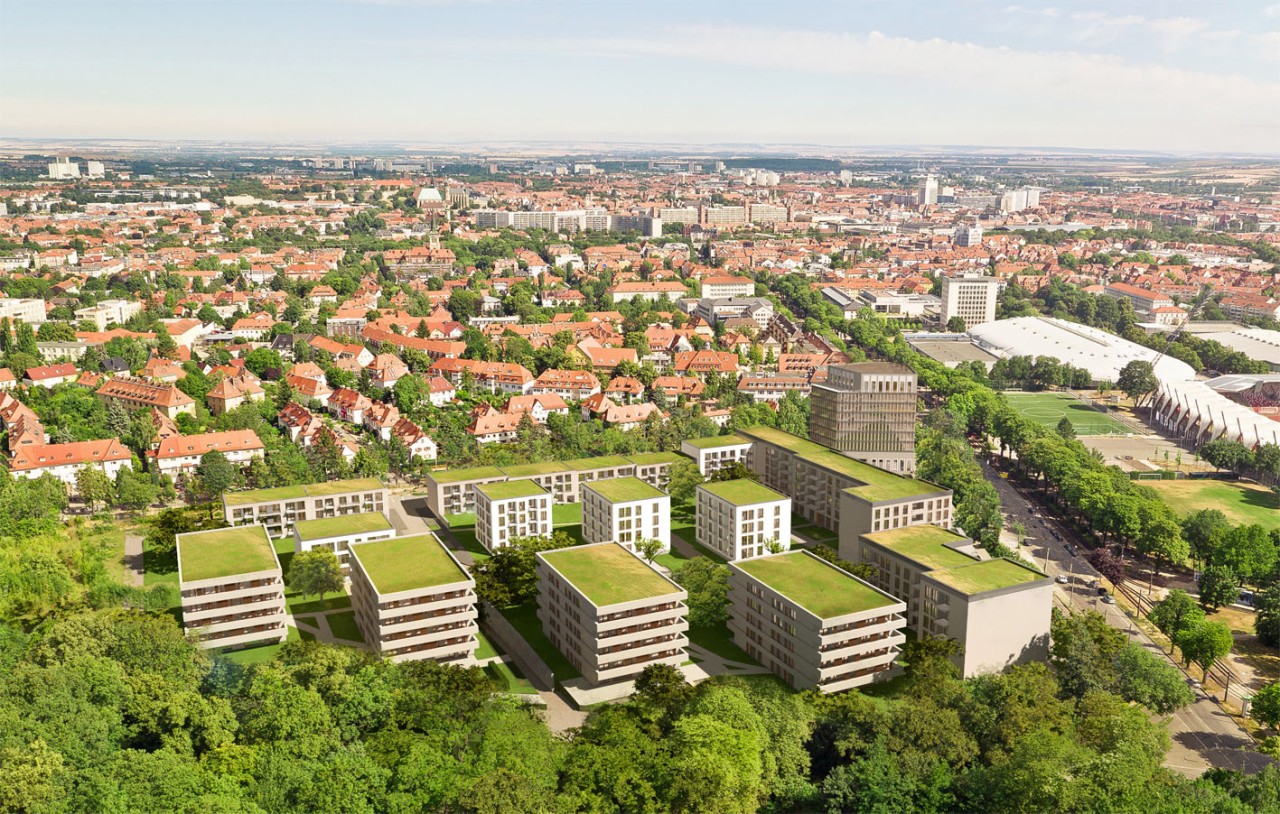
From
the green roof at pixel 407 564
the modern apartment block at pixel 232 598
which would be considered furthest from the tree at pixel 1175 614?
the modern apartment block at pixel 232 598

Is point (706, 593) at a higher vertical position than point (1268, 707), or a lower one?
higher

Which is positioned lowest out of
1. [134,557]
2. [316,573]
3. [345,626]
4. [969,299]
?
[345,626]

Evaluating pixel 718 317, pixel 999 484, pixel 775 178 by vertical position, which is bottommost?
pixel 999 484

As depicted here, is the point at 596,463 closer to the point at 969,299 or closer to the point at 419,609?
the point at 419,609

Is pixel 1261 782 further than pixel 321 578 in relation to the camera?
No

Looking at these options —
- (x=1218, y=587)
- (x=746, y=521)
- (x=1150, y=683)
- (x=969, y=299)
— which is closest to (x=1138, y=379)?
(x=969, y=299)

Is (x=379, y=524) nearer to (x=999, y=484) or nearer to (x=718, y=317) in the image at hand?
(x=999, y=484)

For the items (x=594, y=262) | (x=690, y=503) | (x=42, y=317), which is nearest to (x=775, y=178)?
(x=594, y=262)
